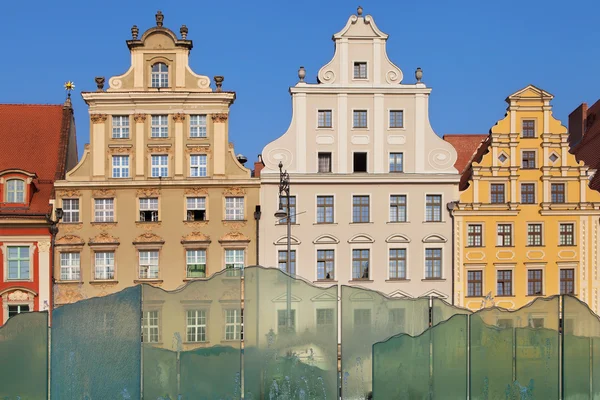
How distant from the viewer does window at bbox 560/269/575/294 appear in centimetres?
3102

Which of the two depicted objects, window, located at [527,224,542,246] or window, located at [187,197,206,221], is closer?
window, located at [187,197,206,221]

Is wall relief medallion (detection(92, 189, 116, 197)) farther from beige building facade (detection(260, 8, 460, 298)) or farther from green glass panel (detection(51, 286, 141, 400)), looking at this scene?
green glass panel (detection(51, 286, 141, 400))

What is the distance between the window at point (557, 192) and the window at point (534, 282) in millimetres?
2799

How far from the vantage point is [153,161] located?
1221 inches

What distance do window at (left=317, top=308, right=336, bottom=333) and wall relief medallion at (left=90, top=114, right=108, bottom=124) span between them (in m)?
15.8

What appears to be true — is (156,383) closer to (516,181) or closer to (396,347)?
(396,347)

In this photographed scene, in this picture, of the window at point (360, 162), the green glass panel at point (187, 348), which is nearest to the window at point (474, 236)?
the window at point (360, 162)

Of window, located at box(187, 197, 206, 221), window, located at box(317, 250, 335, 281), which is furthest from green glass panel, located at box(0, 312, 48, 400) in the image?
window, located at box(317, 250, 335, 281)

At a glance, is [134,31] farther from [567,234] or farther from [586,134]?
[586,134]

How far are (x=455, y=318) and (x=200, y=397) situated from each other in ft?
20.0

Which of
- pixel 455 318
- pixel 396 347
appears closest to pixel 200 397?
pixel 396 347

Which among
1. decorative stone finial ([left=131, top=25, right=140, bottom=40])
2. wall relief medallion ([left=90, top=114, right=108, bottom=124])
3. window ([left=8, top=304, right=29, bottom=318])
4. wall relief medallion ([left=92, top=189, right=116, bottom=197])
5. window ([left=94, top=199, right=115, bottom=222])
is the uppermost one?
decorative stone finial ([left=131, top=25, right=140, bottom=40])

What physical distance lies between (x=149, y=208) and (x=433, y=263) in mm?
10961

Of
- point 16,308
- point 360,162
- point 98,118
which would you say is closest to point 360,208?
point 360,162
